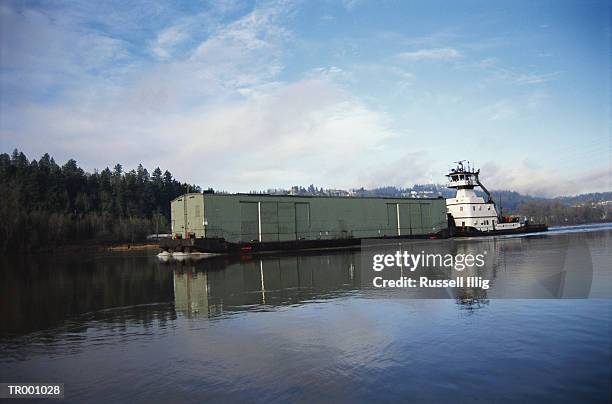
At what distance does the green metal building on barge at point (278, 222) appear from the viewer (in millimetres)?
49250

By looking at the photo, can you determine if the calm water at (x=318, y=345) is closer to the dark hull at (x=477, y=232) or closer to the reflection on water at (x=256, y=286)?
the reflection on water at (x=256, y=286)

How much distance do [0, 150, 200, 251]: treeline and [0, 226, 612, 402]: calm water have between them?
7982cm

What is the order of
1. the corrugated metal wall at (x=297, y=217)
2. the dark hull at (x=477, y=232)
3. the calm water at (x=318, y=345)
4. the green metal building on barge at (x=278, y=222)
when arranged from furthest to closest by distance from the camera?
the dark hull at (x=477, y=232), the corrugated metal wall at (x=297, y=217), the green metal building on barge at (x=278, y=222), the calm water at (x=318, y=345)

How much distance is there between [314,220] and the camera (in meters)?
57.4

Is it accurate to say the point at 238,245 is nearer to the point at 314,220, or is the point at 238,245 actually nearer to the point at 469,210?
the point at 314,220

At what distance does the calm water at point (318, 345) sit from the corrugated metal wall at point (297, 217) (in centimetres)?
2765

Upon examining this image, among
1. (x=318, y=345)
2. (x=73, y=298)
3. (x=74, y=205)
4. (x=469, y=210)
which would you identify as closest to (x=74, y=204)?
(x=74, y=205)

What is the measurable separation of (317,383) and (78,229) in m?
109

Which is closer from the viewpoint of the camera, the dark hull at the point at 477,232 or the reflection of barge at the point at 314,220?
the reflection of barge at the point at 314,220

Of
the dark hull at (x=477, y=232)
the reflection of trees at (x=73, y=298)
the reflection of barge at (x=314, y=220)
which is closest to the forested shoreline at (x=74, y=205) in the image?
the reflection of barge at (x=314, y=220)

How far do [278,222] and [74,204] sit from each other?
93.6m

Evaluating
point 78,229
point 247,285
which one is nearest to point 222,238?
point 247,285

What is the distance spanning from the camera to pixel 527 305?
16.3 m

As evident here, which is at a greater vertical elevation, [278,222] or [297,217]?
[297,217]
